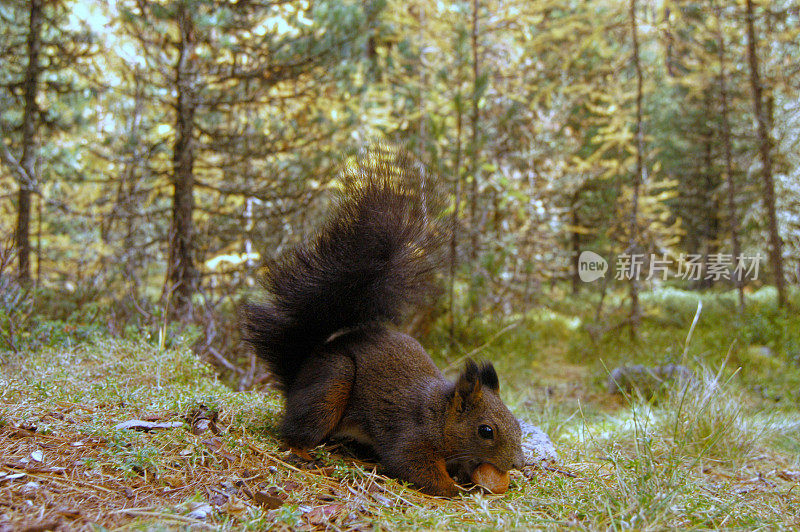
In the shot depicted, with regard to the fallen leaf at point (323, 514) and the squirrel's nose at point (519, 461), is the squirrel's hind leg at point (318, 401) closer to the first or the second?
the fallen leaf at point (323, 514)

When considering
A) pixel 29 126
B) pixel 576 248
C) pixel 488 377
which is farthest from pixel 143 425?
pixel 576 248

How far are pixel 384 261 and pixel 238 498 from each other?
1132 millimetres

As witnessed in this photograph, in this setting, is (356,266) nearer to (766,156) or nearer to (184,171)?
(184,171)

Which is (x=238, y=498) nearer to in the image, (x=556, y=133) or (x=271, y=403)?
(x=271, y=403)

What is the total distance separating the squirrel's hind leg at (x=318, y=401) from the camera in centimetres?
239

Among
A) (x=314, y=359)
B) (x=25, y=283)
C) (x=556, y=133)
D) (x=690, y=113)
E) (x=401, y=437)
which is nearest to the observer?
(x=401, y=437)

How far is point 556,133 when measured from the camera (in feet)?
37.1

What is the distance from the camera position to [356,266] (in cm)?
241

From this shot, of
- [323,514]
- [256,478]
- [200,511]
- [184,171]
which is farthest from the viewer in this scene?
[184,171]

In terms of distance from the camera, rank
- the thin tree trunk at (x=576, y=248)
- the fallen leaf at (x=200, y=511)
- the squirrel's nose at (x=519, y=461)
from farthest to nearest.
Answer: the thin tree trunk at (x=576, y=248), the squirrel's nose at (x=519, y=461), the fallen leaf at (x=200, y=511)

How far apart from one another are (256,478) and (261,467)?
0.33 feet

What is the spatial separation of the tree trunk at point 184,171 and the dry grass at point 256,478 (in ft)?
7.72

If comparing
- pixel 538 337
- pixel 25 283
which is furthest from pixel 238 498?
pixel 538 337

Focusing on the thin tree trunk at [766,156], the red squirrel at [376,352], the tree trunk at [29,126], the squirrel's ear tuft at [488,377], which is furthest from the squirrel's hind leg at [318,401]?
the thin tree trunk at [766,156]
